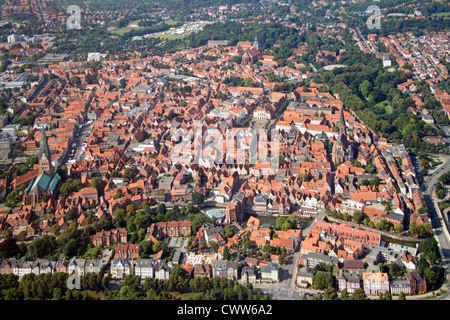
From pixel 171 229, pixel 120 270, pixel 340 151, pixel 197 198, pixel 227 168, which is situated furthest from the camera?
pixel 340 151

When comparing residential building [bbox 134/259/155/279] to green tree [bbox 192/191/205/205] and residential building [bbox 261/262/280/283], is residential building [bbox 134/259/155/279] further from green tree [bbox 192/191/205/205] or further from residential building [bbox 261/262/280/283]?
green tree [bbox 192/191/205/205]

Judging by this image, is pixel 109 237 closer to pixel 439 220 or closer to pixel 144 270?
pixel 144 270

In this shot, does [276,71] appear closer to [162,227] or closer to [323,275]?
[162,227]

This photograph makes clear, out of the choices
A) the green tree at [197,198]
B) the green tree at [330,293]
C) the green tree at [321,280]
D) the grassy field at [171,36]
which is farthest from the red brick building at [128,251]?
the grassy field at [171,36]

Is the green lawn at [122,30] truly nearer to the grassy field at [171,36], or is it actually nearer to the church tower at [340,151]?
the grassy field at [171,36]

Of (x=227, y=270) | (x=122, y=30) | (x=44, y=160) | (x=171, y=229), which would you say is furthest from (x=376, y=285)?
(x=122, y=30)

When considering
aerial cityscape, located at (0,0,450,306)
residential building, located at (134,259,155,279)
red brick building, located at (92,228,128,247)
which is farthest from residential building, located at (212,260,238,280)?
red brick building, located at (92,228,128,247)

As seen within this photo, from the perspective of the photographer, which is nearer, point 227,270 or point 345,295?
point 345,295

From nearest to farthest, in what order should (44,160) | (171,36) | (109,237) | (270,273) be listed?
(270,273)
(109,237)
(44,160)
(171,36)

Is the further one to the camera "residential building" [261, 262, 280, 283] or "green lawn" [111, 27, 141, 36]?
"green lawn" [111, 27, 141, 36]

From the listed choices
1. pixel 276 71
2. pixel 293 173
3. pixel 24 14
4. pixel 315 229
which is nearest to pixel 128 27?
pixel 24 14
